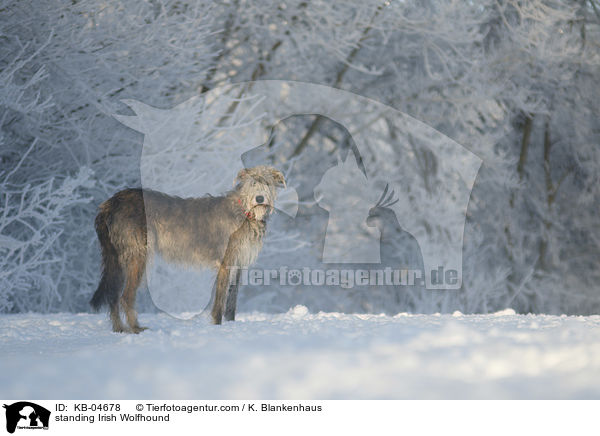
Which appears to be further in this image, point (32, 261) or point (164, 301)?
point (164, 301)

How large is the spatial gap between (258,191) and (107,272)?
1773 mm

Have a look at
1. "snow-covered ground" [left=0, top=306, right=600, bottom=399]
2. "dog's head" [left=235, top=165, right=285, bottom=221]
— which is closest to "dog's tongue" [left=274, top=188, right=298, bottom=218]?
"dog's head" [left=235, top=165, right=285, bottom=221]

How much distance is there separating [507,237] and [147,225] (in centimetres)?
1085

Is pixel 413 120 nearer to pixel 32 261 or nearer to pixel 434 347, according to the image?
pixel 32 261

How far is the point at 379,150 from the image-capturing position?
47.1 feet

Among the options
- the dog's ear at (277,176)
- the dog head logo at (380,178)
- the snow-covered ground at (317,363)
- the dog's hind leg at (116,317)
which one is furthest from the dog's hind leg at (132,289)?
the dog head logo at (380,178)

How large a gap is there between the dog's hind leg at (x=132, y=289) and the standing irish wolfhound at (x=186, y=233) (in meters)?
0.01

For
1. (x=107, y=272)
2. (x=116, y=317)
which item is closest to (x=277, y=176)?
(x=107, y=272)


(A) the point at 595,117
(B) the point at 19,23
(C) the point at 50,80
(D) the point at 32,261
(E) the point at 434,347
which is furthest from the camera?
(A) the point at 595,117

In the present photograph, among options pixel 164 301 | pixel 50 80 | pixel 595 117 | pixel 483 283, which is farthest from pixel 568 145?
pixel 50 80

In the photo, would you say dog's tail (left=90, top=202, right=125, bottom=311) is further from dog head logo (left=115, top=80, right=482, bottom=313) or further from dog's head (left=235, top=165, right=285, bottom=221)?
dog head logo (left=115, top=80, right=482, bottom=313)
